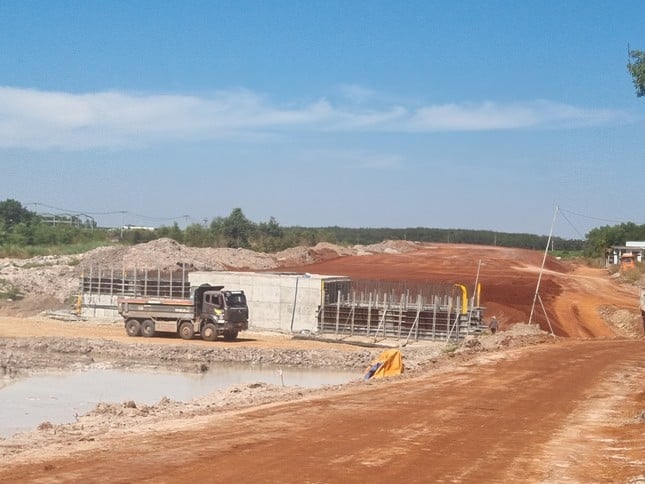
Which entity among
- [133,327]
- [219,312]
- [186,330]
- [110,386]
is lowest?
[110,386]

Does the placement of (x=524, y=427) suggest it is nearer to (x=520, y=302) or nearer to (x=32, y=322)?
(x=520, y=302)

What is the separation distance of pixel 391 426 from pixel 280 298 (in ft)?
92.3

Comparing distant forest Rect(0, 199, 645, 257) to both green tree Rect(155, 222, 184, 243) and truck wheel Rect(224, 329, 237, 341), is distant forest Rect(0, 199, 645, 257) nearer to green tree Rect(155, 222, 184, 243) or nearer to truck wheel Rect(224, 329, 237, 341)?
green tree Rect(155, 222, 184, 243)

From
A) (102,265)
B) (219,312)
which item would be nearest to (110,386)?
(219,312)

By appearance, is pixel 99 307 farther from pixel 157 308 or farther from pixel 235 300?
pixel 235 300

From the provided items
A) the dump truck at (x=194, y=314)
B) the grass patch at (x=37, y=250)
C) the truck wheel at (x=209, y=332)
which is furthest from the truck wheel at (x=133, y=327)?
the grass patch at (x=37, y=250)

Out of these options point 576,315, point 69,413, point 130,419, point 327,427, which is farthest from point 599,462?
point 576,315

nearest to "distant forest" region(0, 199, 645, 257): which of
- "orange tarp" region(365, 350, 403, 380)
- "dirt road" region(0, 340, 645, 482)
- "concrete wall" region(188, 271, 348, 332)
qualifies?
"concrete wall" region(188, 271, 348, 332)

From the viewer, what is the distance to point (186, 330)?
3844 centimetres

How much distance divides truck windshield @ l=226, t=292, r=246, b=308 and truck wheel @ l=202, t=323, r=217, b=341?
1.28 metres

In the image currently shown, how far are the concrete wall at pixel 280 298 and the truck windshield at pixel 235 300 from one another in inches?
150

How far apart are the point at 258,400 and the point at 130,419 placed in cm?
354

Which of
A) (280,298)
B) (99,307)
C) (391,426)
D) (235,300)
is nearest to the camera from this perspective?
(391,426)

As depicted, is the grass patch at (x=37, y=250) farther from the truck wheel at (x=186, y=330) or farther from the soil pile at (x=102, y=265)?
the truck wheel at (x=186, y=330)
